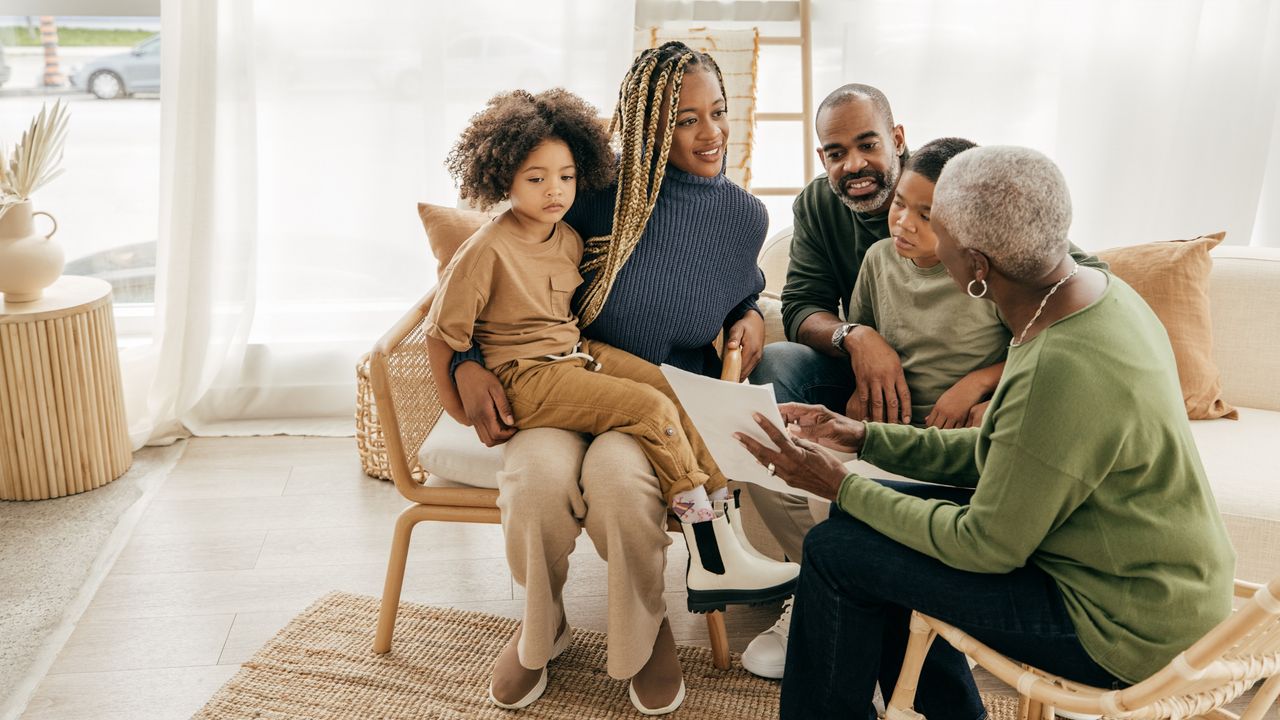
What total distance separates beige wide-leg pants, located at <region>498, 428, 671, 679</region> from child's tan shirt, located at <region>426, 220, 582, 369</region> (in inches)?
8.6

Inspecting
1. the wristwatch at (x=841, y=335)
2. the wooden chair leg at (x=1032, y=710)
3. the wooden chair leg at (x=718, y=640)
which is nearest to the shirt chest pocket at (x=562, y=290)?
the wristwatch at (x=841, y=335)

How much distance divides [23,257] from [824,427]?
7.26 feet

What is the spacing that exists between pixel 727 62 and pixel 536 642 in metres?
2.04

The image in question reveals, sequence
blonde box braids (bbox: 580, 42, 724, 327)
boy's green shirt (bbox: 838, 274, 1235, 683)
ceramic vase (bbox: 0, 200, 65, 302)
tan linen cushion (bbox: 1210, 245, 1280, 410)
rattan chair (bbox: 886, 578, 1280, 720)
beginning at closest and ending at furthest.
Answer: rattan chair (bbox: 886, 578, 1280, 720)
boy's green shirt (bbox: 838, 274, 1235, 683)
blonde box braids (bbox: 580, 42, 724, 327)
tan linen cushion (bbox: 1210, 245, 1280, 410)
ceramic vase (bbox: 0, 200, 65, 302)

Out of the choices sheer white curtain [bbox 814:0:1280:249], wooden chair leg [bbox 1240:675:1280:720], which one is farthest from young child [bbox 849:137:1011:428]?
sheer white curtain [bbox 814:0:1280:249]

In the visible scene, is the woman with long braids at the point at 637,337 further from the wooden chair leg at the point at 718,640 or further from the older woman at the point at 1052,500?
the older woman at the point at 1052,500

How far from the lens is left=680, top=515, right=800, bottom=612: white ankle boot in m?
1.88

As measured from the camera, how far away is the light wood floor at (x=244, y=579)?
205cm

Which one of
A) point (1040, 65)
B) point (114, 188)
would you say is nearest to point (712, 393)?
point (1040, 65)

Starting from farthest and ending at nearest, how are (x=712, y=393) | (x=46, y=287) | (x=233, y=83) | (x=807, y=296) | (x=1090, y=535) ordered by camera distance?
1. (x=233, y=83)
2. (x=46, y=287)
3. (x=807, y=296)
4. (x=712, y=393)
5. (x=1090, y=535)

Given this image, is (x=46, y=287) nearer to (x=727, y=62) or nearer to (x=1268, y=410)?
(x=727, y=62)

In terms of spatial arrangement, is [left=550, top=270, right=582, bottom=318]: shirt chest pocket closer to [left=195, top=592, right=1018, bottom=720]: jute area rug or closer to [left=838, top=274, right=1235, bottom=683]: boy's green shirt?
[left=195, top=592, right=1018, bottom=720]: jute area rug

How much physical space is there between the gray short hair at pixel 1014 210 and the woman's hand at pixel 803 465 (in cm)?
38

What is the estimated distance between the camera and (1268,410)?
241cm
